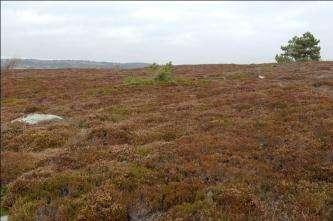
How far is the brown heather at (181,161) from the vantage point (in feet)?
35.6

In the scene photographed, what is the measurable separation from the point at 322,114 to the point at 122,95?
49.2 ft

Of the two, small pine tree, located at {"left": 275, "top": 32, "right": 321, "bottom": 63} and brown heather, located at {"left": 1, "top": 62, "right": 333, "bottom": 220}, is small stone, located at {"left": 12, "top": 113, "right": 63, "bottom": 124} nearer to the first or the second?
brown heather, located at {"left": 1, "top": 62, "right": 333, "bottom": 220}

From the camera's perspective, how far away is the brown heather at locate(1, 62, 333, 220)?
1084 cm

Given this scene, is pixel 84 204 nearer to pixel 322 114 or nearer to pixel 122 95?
pixel 322 114

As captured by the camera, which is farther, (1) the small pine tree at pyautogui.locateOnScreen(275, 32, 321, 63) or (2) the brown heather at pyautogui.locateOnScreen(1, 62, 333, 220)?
(1) the small pine tree at pyautogui.locateOnScreen(275, 32, 321, 63)

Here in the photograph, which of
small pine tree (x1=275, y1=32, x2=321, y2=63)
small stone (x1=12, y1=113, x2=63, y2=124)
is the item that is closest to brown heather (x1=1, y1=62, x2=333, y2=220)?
small stone (x1=12, y1=113, x2=63, y2=124)

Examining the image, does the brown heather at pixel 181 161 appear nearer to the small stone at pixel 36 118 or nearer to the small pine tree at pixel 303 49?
the small stone at pixel 36 118

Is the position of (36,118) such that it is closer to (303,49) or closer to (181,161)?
(181,161)

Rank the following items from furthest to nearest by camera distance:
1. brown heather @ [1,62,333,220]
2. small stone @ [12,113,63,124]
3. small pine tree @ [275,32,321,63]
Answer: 1. small pine tree @ [275,32,321,63]
2. small stone @ [12,113,63,124]
3. brown heather @ [1,62,333,220]

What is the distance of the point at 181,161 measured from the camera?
1373 cm

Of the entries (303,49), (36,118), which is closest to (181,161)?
(36,118)

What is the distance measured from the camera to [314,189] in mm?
11547

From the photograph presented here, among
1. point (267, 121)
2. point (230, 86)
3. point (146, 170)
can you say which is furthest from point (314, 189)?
point (230, 86)

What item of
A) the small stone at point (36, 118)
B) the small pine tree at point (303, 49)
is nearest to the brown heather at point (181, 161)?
the small stone at point (36, 118)
